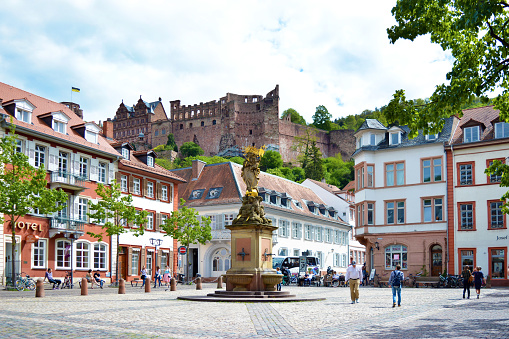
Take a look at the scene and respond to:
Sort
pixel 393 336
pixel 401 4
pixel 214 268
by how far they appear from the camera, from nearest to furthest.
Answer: pixel 393 336 < pixel 401 4 < pixel 214 268

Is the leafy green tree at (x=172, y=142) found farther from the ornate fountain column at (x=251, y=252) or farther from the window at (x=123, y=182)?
the ornate fountain column at (x=251, y=252)

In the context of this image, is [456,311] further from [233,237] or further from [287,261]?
[287,261]

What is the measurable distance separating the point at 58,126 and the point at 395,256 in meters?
24.5

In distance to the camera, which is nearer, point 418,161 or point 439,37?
point 439,37

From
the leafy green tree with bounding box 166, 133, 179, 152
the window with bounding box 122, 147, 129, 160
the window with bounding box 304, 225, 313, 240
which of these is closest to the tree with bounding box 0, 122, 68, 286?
the window with bounding box 122, 147, 129, 160

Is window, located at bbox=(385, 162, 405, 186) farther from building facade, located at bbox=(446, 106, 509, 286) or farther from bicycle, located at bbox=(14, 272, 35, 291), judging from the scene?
bicycle, located at bbox=(14, 272, 35, 291)

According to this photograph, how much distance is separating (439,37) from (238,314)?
8520 mm

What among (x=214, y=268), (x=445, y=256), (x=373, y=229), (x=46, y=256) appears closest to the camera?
(x=46, y=256)

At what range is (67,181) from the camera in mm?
39844

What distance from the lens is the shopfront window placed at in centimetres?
4066

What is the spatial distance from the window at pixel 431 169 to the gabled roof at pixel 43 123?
21455 millimetres

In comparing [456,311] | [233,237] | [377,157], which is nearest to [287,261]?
[377,157]

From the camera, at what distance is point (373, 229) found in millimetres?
46125

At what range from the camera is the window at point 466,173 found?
42812 mm
